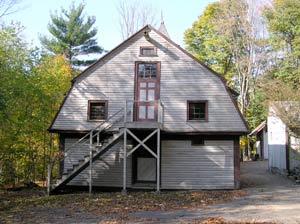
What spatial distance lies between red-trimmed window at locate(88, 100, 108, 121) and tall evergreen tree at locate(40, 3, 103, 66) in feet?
80.0

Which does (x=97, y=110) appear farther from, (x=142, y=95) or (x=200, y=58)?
(x=200, y=58)

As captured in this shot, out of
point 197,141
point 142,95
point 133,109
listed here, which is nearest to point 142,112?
point 133,109

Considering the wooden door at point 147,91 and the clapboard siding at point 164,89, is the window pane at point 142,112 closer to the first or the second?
the wooden door at point 147,91

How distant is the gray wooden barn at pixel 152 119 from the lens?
62.4 ft

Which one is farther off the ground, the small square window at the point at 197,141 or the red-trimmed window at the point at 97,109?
the red-trimmed window at the point at 97,109

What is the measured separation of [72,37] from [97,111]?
25160 mm

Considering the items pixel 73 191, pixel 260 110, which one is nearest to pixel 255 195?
pixel 73 191

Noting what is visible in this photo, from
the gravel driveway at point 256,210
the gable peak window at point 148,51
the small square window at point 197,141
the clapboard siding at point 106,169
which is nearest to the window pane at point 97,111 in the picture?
the clapboard siding at point 106,169

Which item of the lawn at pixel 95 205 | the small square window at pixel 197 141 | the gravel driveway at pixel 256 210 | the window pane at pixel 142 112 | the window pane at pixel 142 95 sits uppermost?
the window pane at pixel 142 95

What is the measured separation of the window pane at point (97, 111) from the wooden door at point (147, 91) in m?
1.83

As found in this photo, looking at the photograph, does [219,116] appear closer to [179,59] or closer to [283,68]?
[179,59]

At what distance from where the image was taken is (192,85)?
19.5m

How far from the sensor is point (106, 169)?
19.6 metres

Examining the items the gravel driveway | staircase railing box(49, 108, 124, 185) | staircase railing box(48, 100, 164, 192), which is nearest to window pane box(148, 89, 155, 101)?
staircase railing box(48, 100, 164, 192)
